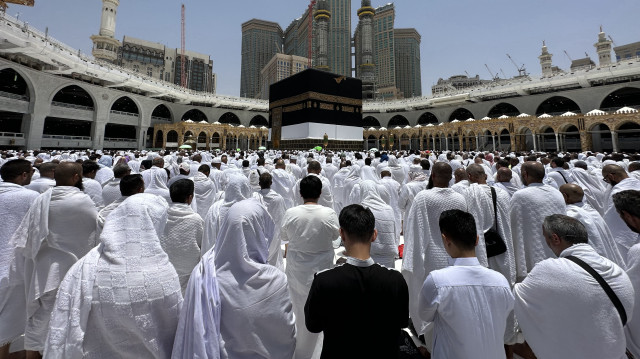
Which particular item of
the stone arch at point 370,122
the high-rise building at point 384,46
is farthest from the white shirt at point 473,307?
the high-rise building at point 384,46

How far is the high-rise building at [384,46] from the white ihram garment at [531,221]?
7549cm

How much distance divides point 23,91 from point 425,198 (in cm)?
3231

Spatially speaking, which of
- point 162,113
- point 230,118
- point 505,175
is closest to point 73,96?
point 162,113

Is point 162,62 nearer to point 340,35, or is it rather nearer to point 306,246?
point 340,35

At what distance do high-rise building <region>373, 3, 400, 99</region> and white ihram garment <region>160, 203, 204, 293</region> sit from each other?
76262 mm

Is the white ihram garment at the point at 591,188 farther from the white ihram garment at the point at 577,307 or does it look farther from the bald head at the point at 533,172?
the white ihram garment at the point at 577,307

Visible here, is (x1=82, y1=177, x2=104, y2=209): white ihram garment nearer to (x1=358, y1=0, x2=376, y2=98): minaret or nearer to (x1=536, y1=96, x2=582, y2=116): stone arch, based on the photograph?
(x1=536, y1=96, x2=582, y2=116): stone arch

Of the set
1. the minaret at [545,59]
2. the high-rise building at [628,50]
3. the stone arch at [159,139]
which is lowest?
the stone arch at [159,139]

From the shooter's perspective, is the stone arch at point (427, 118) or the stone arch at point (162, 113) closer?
the stone arch at point (162, 113)

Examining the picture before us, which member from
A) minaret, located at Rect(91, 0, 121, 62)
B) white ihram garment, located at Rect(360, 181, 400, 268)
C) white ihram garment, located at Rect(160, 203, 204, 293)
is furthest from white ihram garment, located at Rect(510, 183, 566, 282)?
minaret, located at Rect(91, 0, 121, 62)

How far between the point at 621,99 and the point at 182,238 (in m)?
37.4

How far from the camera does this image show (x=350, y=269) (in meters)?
1.30

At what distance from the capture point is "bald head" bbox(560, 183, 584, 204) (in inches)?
98.5

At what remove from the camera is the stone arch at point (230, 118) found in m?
39.6
